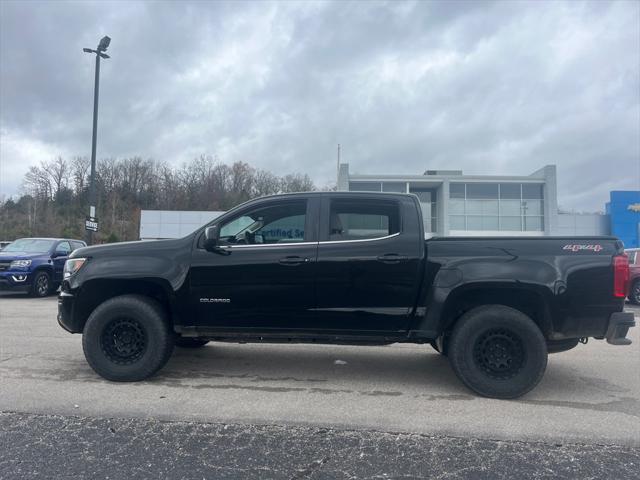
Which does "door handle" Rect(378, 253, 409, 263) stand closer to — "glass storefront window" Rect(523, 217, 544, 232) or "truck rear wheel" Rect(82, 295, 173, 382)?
"truck rear wheel" Rect(82, 295, 173, 382)

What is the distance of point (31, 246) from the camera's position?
14.4m

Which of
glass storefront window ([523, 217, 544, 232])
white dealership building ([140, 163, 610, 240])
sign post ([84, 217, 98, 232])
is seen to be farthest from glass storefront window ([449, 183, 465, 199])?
sign post ([84, 217, 98, 232])

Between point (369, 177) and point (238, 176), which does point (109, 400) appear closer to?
point (369, 177)

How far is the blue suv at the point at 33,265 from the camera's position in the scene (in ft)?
43.8

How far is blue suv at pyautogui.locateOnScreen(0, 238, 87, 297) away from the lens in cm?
1334

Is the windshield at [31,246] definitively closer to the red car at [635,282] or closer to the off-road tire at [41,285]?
the off-road tire at [41,285]

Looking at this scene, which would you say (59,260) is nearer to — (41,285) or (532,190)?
(41,285)

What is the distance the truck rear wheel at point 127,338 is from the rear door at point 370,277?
1651mm

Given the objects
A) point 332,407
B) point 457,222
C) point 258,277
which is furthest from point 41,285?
point 457,222

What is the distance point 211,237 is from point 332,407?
6.57 feet

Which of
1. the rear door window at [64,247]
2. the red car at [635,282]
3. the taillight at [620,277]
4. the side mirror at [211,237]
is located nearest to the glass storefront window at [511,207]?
the red car at [635,282]

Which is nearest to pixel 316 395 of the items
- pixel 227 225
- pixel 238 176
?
pixel 227 225

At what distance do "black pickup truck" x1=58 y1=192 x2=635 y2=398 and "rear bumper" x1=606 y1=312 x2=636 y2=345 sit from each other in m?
0.01

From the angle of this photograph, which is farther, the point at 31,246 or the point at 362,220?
the point at 31,246
